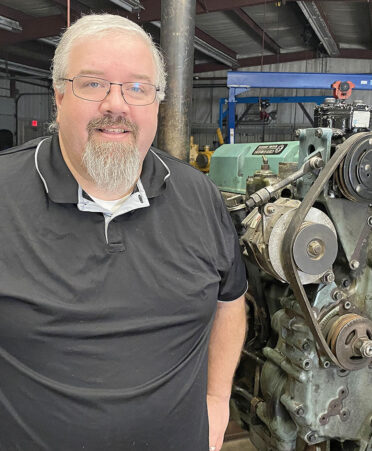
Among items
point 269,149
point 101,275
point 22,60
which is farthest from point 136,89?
point 22,60

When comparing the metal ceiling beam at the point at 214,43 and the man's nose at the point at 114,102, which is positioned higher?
the metal ceiling beam at the point at 214,43

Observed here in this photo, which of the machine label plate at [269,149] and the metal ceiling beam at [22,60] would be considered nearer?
the machine label plate at [269,149]

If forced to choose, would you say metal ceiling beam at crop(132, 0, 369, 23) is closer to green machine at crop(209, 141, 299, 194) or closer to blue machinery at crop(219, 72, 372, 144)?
blue machinery at crop(219, 72, 372, 144)

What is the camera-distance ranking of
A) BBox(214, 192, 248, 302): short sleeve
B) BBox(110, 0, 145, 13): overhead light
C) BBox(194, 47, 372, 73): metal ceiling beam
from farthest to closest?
BBox(194, 47, 372, 73): metal ceiling beam, BBox(110, 0, 145, 13): overhead light, BBox(214, 192, 248, 302): short sleeve

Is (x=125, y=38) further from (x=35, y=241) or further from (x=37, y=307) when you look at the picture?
(x=37, y=307)

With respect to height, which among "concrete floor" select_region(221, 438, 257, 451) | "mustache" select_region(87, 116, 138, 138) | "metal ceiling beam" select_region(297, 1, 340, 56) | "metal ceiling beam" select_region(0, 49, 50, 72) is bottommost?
"concrete floor" select_region(221, 438, 257, 451)

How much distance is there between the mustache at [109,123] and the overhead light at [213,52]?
20.9 feet

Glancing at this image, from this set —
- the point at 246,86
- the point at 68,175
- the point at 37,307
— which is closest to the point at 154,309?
the point at 37,307

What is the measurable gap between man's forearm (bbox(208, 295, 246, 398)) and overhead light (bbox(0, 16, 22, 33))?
5944 mm

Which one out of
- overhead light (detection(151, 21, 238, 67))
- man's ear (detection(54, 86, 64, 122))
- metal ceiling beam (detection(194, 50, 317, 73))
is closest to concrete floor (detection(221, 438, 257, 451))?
man's ear (detection(54, 86, 64, 122))

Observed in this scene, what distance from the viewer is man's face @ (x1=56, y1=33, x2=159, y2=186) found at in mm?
1046

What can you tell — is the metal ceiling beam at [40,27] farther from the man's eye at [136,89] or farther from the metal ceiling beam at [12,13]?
the man's eye at [136,89]

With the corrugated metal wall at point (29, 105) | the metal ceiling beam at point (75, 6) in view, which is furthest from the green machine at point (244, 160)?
the corrugated metal wall at point (29, 105)

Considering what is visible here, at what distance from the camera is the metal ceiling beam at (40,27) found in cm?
630
